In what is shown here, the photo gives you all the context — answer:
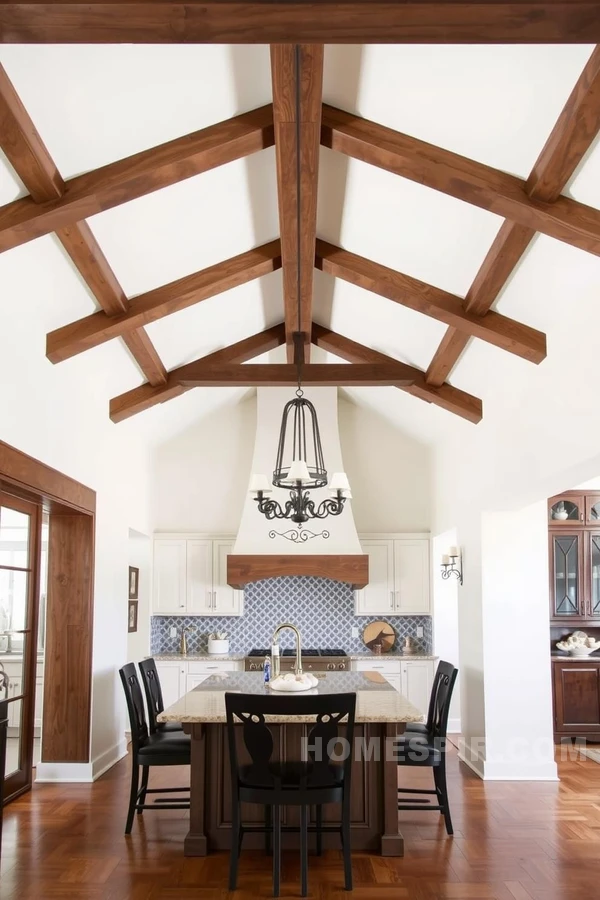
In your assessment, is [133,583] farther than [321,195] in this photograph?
Yes

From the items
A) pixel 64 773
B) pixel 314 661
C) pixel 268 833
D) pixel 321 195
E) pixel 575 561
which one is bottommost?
pixel 64 773

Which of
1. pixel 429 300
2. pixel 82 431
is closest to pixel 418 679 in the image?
pixel 82 431

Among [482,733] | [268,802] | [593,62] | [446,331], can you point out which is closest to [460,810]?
[482,733]

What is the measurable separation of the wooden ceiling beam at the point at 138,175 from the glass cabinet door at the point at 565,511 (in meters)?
5.10

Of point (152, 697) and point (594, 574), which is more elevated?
point (594, 574)

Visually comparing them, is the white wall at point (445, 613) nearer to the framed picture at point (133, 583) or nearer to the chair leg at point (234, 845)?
the framed picture at point (133, 583)

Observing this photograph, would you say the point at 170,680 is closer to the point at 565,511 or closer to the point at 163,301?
the point at 565,511

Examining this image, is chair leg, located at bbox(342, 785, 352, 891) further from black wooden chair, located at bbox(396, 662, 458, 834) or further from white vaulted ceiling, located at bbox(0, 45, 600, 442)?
white vaulted ceiling, located at bbox(0, 45, 600, 442)

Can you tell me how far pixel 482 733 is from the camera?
6836 millimetres

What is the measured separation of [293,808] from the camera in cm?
466

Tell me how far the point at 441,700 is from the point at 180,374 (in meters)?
3.45

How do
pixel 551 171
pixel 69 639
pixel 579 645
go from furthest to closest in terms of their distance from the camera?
pixel 579 645 < pixel 69 639 < pixel 551 171

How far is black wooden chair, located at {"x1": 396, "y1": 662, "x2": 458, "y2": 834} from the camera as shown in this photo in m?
4.98

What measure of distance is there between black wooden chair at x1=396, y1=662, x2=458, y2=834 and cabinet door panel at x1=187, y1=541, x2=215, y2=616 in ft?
13.1
